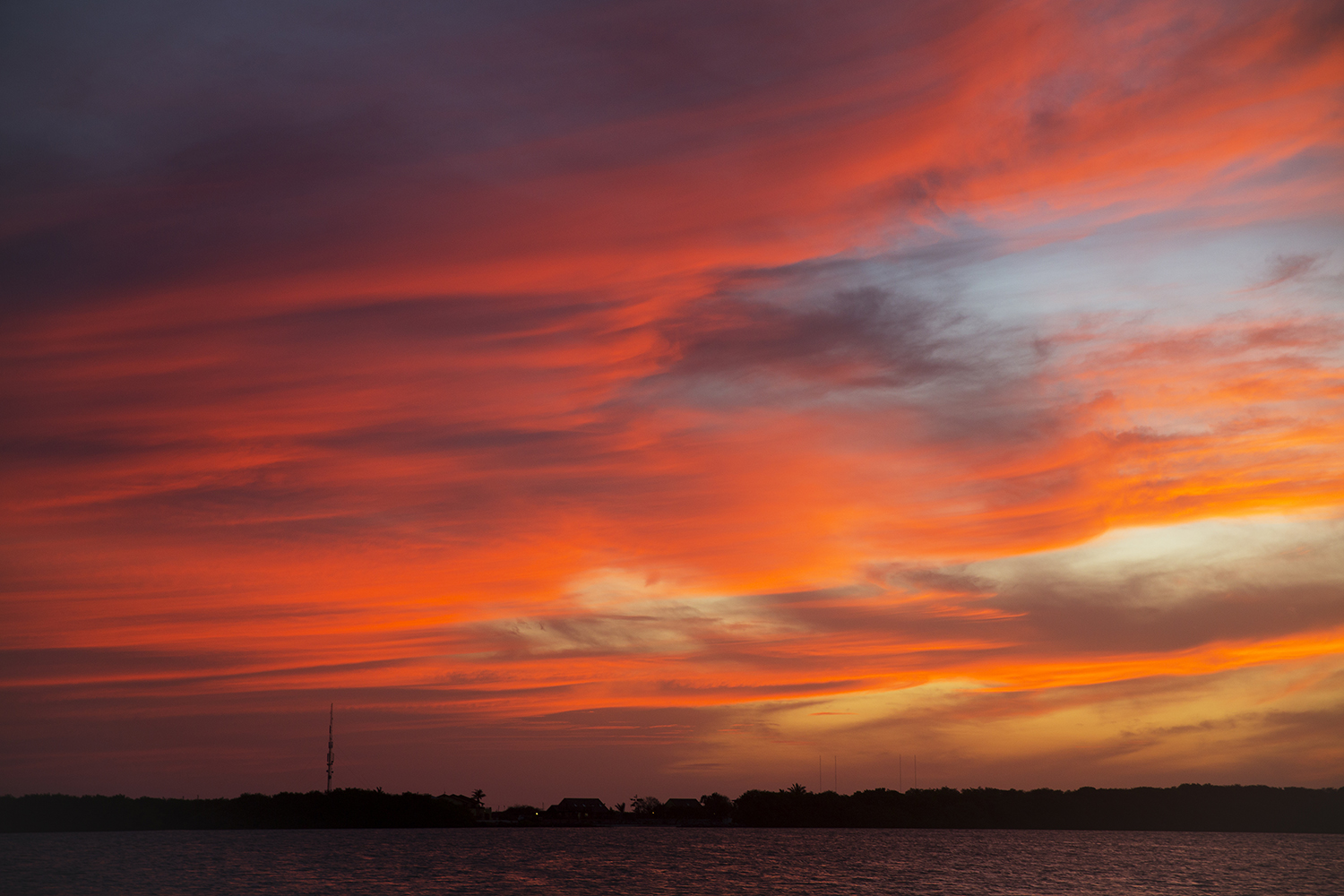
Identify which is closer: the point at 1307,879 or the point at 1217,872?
the point at 1307,879

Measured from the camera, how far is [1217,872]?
606 feet

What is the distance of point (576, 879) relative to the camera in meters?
148

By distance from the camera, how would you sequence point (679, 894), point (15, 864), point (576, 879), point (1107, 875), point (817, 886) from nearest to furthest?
point (679, 894) → point (817, 886) → point (576, 879) → point (1107, 875) → point (15, 864)

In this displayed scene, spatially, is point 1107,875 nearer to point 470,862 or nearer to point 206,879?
point 470,862

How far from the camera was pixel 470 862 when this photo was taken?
622ft

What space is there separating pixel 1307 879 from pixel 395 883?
152 metres

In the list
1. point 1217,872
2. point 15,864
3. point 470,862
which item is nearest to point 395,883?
point 470,862

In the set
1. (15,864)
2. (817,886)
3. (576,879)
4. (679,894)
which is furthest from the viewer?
(15,864)

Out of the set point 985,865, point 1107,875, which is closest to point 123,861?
point 985,865

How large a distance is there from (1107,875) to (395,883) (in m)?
117

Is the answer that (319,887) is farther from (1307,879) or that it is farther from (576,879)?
(1307,879)

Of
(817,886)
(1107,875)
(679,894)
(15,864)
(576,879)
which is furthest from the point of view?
(15,864)

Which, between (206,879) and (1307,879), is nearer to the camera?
(206,879)

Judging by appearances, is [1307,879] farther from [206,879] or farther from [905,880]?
[206,879]
